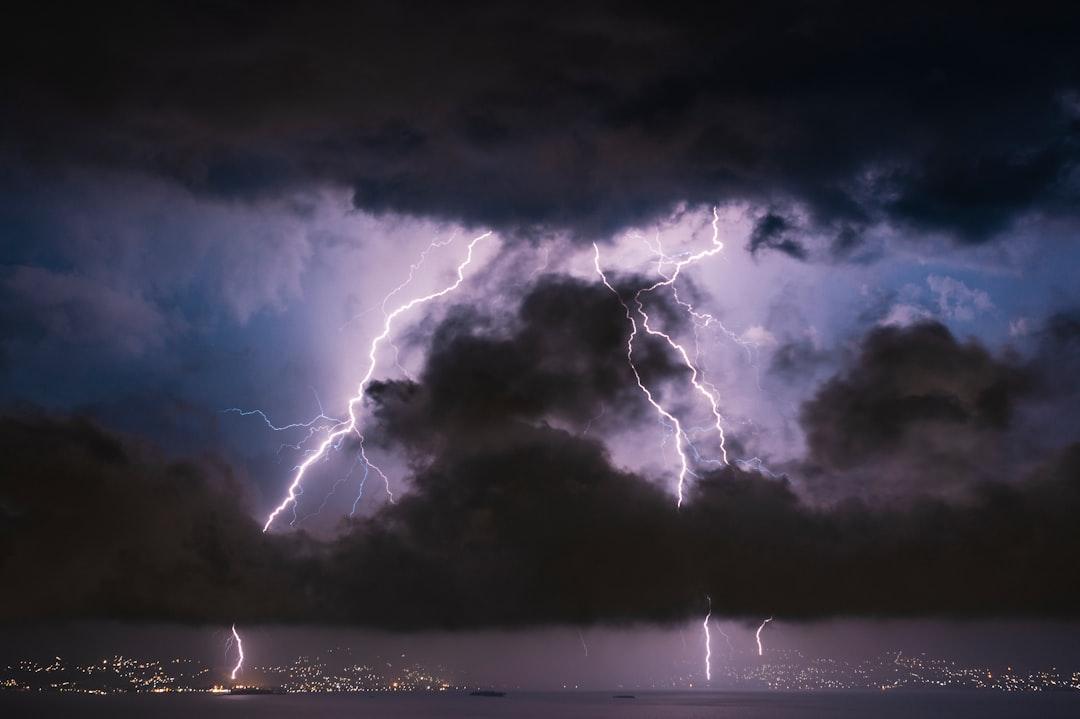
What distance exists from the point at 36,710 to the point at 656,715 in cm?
8641

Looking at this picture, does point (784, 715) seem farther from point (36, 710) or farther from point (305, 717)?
point (36, 710)

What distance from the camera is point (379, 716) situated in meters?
139

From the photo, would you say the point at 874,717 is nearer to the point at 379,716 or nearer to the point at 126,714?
the point at 379,716

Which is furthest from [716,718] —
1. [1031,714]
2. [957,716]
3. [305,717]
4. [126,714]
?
[126,714]

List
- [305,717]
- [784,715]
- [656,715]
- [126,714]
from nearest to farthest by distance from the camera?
[305,717]
[126,714]
[656,715]
[784,715]

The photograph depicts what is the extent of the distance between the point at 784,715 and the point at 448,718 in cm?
5433

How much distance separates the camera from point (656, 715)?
144 m

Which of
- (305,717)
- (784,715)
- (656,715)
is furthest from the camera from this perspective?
(784,715)

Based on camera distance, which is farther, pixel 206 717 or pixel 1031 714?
pixel 1031 714

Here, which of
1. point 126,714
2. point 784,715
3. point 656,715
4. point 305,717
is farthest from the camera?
point 784,715

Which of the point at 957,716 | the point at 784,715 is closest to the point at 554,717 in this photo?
the point at 784,715

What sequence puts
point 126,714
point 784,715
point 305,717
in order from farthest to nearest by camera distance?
point 784,715
point 126,714
point 305,717

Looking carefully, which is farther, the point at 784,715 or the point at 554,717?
the point at 784,715

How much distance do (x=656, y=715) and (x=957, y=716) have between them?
4171 cm
